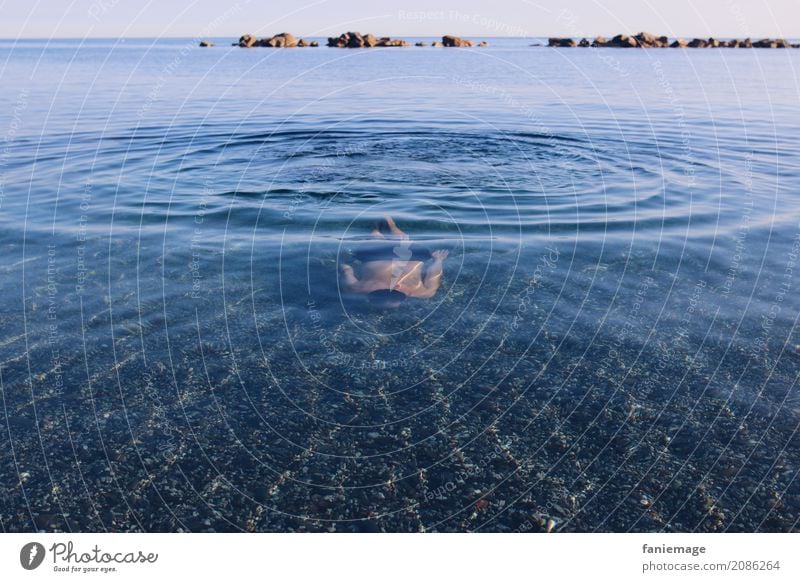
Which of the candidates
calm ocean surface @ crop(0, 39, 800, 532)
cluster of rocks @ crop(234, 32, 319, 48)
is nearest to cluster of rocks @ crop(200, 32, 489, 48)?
cluster of rocks @ crop(234, 32, 319, 48)

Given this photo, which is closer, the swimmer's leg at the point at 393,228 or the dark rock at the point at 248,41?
the swimmer's leg at the point at 393,228

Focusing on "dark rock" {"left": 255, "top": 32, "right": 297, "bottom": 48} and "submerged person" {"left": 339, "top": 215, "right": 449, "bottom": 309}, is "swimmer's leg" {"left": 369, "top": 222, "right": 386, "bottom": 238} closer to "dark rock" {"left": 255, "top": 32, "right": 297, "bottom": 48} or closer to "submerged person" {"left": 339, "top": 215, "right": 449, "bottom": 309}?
"submerged person" {"left": 339, "top": 215, "right": 449, "bottom": 309}

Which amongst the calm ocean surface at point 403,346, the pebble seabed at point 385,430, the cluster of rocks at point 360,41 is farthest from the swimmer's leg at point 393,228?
the cluster of rocks at point 360,41

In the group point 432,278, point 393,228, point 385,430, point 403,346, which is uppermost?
point 393,228

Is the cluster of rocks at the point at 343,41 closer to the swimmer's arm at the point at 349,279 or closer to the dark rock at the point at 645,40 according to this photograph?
the dark rock at the point at 645,40

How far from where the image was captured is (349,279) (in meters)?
9.98

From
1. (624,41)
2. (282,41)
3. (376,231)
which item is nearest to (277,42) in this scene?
(282,41)

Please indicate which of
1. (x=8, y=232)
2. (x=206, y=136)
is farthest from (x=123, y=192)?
(x=206, y=136)

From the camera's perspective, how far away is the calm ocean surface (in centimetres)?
570

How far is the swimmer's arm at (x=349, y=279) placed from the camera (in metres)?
9.77

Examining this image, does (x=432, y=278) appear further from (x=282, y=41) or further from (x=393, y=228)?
(x=282, y=41)

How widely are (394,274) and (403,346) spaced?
6.57ft

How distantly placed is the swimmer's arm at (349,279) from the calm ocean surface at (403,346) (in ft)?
1.21

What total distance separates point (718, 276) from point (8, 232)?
43.5 feet
